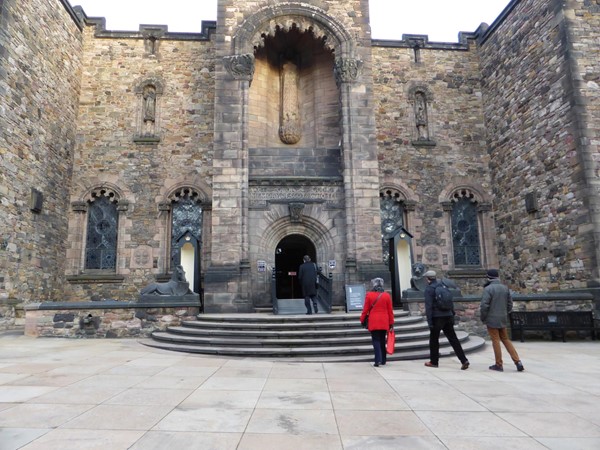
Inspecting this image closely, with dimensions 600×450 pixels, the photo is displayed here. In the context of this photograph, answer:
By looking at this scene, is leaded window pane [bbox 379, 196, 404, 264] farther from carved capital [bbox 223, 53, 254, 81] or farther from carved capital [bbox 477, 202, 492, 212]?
carved capital [bbox 223, 53, 254, 81]

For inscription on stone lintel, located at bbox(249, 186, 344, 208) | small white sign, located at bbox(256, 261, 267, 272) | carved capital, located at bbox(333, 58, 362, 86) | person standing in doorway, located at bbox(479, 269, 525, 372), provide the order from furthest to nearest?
carved capital, located at bbox(333, 58, 362, 86) → inscription on stone lintel, located at bbox(249, 186, 344, 208) → small white sign, located at bbox(256, 261, 267, 272) → person standing in doorway, located at bbox(479, 269, 525, 372)

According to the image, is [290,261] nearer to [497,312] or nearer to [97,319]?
[97,319]

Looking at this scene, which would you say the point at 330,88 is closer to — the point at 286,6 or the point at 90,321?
the point at 286,6

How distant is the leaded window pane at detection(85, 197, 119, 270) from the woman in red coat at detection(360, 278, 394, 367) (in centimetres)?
1217

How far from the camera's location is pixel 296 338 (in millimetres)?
9078

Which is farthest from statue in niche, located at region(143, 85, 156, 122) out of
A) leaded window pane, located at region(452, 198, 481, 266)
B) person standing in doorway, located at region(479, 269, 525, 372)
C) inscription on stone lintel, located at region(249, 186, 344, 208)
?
person standing in doorway, located at region(479, 269, 525, 372)

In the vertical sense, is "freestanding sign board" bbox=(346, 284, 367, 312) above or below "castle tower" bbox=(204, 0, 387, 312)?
below

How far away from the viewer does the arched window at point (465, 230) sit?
17.5 meters

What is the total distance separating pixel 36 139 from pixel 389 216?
13075 mm

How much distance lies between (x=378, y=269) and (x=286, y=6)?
9443 mm

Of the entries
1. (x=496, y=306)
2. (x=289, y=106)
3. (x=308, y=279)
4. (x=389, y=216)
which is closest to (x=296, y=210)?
(x=308, y=279)

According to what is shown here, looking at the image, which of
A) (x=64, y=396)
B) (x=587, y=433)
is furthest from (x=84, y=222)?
(x=587, y=433)

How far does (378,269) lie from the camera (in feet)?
42.9

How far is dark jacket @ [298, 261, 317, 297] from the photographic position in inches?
440
